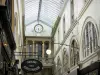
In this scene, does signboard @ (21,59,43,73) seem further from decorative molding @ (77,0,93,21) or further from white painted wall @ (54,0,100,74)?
decorative molding @ (77,0,93,21)

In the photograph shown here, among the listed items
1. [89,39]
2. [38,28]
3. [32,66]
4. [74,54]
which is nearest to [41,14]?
[38,28]

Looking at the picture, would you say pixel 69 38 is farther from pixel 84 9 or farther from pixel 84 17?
pixel 84 9

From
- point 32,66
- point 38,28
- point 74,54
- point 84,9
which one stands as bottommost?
point 32,66

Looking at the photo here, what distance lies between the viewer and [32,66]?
49.7 ft

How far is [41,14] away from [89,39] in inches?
928

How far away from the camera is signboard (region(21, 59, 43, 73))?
15.0 metres

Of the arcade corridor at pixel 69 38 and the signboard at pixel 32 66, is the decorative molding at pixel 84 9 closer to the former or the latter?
the arcade corridor at pixel 69 38

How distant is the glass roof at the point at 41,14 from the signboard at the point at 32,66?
51.7 ft

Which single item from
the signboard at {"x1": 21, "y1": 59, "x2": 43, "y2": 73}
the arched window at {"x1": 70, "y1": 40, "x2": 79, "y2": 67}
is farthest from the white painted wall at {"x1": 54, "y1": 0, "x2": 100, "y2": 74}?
the signboard at {"x1": 21, "y1": 59, "x2": 43, "y2": 73}

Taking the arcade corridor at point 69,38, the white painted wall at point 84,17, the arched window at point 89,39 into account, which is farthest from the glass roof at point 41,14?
the arched window at point 89,39

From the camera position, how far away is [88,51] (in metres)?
16.5

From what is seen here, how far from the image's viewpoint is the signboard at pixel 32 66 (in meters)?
15.0

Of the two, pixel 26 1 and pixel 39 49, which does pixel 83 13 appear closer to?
pixel 26 1

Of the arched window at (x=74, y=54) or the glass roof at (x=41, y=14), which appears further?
the glass roof at (x=41, y=14)
